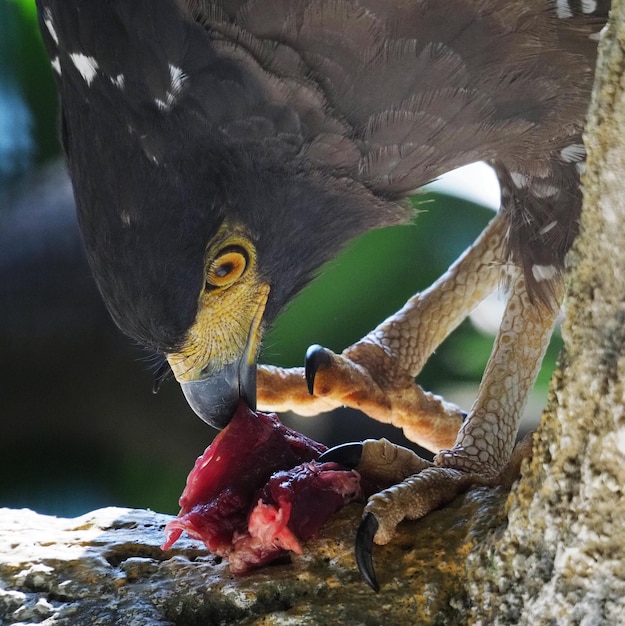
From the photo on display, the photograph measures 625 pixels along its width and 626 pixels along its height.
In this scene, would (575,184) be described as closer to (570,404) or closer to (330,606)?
(570,404)

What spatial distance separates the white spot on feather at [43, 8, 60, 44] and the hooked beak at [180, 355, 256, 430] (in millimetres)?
772

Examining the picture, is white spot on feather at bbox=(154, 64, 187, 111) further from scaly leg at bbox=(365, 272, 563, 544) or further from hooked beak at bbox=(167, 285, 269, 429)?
scaly leg at bbox=(365, 272, 563, 544)

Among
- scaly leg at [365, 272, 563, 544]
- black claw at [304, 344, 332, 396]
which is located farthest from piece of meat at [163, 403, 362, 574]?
black claw at [304, 344, 332, 396]

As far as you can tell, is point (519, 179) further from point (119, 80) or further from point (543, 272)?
point (119, 80)

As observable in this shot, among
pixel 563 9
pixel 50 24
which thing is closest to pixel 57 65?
pixel 50 24

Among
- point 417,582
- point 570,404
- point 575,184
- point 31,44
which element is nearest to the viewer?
point 570,404

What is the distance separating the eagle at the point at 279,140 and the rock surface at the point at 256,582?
0.18 ft

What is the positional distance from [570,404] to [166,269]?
2.75 ft

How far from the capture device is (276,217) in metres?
1.82

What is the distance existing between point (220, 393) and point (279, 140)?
56 centimetres

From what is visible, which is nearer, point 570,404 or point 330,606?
point 570,404

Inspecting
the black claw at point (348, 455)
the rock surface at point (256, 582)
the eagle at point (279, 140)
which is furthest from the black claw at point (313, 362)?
the rock surface at point (256, 582)

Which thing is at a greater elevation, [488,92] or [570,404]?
[488,92]

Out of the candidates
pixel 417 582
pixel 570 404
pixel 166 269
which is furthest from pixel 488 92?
pixel 417 582
